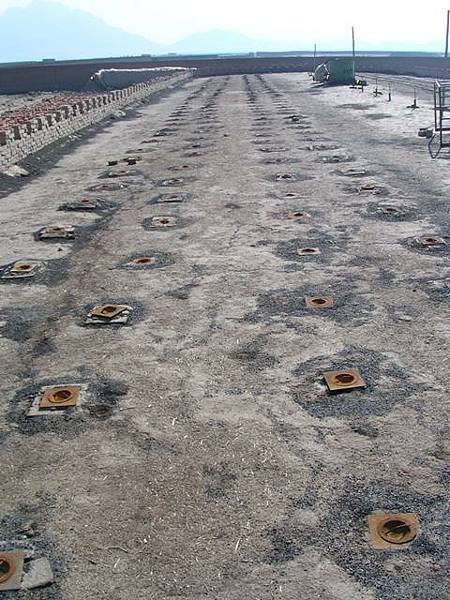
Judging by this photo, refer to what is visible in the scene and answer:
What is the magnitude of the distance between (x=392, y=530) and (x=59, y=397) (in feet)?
8.37

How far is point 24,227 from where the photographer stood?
9.41 metres

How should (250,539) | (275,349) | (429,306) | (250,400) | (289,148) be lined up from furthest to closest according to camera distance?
(289,148)
(429,306)
(275,349)
(250,400)
(250,539)

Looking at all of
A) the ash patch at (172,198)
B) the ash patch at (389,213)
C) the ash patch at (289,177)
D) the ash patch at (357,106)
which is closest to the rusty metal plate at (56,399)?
the ash patch at (389,213)

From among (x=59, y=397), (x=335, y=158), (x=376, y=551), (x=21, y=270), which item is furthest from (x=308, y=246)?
(x=335, y=158)

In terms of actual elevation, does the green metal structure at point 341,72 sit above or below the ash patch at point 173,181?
above

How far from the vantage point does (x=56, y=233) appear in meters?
8.97

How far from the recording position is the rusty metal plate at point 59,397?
177 inches

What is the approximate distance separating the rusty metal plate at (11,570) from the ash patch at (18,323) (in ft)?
8.90

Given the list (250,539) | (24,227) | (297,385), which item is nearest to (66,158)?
(24,227)

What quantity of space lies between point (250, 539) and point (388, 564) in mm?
687

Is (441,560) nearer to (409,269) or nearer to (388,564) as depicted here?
(388,564)

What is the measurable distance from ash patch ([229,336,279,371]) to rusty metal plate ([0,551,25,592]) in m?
2.28

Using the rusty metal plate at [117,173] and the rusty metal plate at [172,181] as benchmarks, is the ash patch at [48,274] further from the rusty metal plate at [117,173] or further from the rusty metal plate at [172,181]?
the rusty metal plate at [117,173]

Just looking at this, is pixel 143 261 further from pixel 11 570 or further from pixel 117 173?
pixel 117 173
